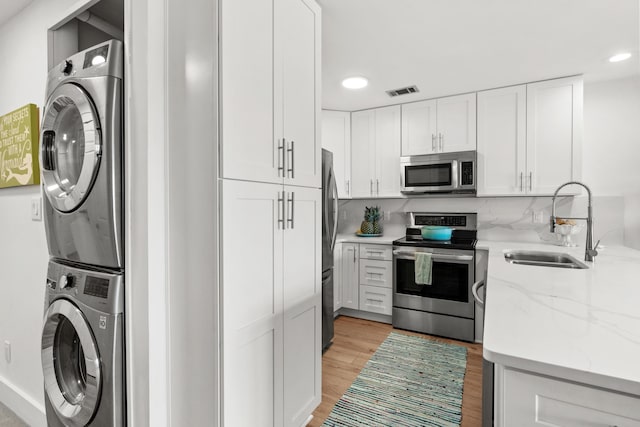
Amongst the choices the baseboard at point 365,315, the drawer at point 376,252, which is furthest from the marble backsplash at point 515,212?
the baseboard at point 365,315

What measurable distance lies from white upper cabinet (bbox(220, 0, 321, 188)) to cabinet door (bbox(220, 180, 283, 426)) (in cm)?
12

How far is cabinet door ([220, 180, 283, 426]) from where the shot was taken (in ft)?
3.86

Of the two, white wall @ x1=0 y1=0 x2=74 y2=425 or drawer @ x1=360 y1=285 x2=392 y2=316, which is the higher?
white wall @ x1=0 y1=0 x2=74 y2=425

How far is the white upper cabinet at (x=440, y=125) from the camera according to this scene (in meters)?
3.17

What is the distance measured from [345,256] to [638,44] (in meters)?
2.97

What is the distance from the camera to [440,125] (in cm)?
330

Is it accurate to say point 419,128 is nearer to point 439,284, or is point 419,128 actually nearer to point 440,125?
point 440,125

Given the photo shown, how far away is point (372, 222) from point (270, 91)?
264cm

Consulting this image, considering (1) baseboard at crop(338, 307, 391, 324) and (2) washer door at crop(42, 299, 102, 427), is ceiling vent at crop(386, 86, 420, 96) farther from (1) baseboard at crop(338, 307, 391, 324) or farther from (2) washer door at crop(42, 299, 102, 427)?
Answer: (2) washer door at crop(42, 299, 102, 427)

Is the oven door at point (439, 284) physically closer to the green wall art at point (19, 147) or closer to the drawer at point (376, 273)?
the drawer at point (376, 273)

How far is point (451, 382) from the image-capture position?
224cm

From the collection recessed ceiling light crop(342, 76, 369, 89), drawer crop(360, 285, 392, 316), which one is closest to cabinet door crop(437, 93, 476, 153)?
recessed ceiling light crop(342, 76, 369, 89)

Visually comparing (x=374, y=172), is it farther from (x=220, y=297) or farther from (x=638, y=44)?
(x=220, y=297)

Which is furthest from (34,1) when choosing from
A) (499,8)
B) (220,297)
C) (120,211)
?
(499,8)
